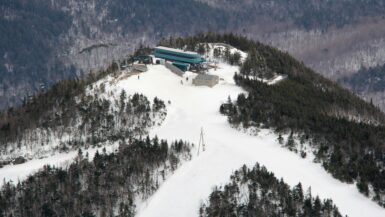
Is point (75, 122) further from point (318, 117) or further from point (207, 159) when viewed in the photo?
point (318, 117)

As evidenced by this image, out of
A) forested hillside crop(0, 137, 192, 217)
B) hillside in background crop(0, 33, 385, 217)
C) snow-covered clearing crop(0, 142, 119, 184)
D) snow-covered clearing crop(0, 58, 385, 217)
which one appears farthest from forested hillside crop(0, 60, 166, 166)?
forested hillside crop(0, 137, 192, 217)

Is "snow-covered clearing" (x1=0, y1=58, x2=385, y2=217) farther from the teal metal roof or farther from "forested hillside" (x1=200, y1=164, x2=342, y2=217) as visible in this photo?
the teal metal roof

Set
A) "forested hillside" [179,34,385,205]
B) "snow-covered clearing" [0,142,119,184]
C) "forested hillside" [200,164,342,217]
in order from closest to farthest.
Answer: "forested hillside" [200,164,342,217] < "forested hillside" [179,34,385,205] < "snow-covered clearing" [0,142,119,184]

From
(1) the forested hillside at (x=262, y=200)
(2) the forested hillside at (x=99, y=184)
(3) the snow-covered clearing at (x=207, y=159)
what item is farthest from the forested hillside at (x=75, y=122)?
(1) the forested hillside at (x=262, y=200)

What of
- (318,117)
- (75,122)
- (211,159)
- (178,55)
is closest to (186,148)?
(211,159)

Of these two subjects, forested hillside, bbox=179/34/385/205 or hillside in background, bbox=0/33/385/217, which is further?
forested hillside, bbox=179/34/385/205

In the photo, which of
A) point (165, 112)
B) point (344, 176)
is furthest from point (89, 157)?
point (344, 176)
